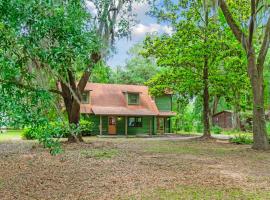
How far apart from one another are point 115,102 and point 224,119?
65.9ft

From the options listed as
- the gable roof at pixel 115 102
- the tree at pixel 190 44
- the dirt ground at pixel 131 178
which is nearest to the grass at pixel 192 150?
the dirt ground at pixel 131 178

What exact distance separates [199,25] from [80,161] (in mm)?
13491

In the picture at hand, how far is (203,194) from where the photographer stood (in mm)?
6414

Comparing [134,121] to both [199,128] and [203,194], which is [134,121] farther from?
[203,194]

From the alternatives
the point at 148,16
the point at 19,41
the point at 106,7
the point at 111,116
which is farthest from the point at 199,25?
the point at 19,41

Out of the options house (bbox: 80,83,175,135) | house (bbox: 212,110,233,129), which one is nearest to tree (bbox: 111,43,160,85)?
house (bbox: 80,83,175,135)

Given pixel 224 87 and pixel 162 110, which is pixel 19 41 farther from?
pixel 162 110

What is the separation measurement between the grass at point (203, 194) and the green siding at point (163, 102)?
2406 cm

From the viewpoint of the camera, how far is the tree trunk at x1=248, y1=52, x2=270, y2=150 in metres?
14.9

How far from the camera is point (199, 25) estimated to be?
834 inches

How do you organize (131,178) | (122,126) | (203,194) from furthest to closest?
1. (122,126)
2. (131,178)
3. (203,194)

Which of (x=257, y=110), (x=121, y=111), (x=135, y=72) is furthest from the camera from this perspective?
(x=135, y=72)

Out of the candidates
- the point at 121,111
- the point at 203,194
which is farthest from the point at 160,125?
the point at 203,194

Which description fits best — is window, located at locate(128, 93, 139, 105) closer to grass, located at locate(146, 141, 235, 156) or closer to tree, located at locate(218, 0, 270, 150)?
grass, located at locate(146, 141, 235, 156)
